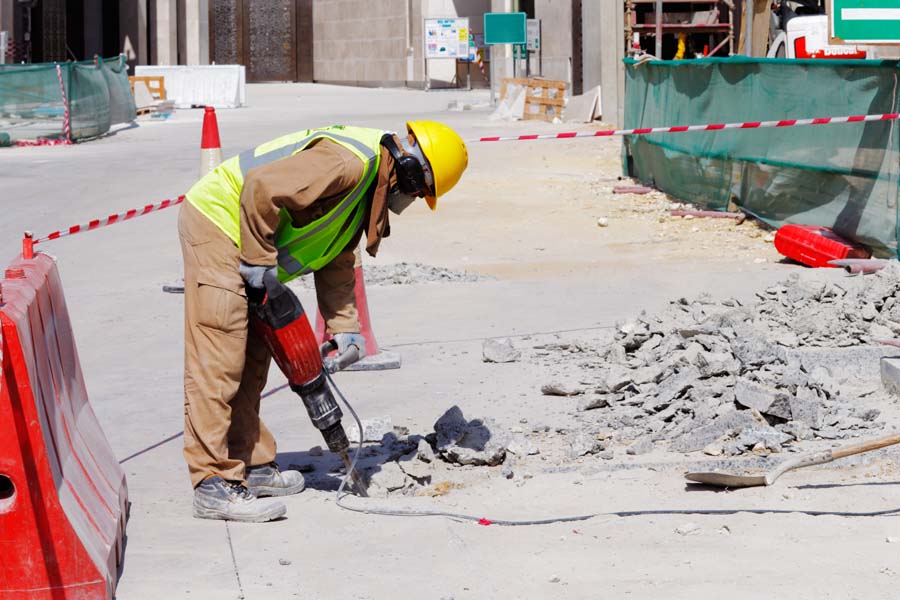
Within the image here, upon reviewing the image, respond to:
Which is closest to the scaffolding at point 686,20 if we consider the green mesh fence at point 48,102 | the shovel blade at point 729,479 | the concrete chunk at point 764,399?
the green mesh fence at point 48,102

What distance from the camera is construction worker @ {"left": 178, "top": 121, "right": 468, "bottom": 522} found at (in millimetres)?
4781

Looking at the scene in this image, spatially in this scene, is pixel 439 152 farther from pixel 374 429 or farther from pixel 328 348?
pixel 374 429

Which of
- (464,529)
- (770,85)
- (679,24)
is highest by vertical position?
(679,24)

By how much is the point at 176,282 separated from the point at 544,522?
20.4 ft

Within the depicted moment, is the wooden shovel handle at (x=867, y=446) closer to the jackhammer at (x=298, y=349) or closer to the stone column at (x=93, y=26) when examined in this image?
the jackhammer at (x=298, y=349)

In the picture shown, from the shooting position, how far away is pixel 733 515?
16.1 ft

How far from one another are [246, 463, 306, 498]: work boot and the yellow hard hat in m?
1.32

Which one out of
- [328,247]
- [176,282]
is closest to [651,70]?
[176,282]

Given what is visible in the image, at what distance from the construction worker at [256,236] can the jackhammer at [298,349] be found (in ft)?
0.18

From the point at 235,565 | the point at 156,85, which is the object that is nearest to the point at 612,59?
the point at 156,85

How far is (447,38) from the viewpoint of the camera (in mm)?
50625

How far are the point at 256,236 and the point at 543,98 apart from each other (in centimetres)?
2664

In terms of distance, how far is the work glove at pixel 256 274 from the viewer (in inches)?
188

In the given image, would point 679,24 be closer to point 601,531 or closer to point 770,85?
point 770,85
